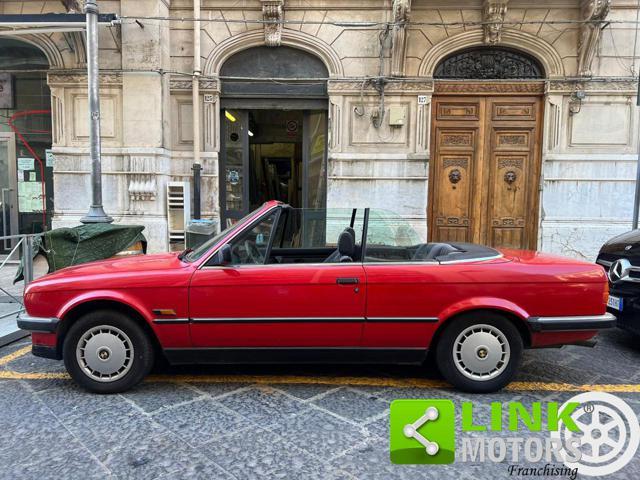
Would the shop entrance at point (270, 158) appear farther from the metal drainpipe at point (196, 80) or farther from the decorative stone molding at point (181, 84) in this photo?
the decorative stone molding at point (181, 84)

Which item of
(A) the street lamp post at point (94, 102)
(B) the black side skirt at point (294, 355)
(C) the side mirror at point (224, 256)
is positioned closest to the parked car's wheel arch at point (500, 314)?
(B) the black side skirt at point (294, 355)

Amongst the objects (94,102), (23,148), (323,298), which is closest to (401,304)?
(323,298)

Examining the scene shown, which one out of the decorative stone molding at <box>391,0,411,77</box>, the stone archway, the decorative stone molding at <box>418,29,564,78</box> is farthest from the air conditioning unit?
the decorative stone molding at <box>418,29,564,78</box>

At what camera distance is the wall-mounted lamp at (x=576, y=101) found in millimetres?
9031

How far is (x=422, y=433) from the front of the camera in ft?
9.76

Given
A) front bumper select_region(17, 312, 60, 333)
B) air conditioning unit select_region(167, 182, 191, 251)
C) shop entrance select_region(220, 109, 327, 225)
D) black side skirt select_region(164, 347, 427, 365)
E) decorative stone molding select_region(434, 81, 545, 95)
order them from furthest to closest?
shop entrance select_region(220, 109, 327, 225) < decorative stone molding select_region(434, 81, 545, 95) < air conditioning unit select_region(167, 182, 191, 251) < black side skirt select_region(164, 347, 427, 365) < front bumper select_region(17, 312, 60, 333)

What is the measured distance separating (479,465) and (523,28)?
8.84 m

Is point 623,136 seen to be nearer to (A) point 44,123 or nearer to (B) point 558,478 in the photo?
(B) point 558,478

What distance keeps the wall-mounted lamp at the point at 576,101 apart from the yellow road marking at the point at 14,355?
970 cm

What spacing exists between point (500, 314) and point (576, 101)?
23.7ft

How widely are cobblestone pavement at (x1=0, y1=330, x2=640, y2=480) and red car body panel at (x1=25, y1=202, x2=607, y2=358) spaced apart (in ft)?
1.49

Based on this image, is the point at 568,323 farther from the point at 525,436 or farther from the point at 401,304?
the point at 401,304

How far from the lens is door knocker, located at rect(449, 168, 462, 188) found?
9.54 meters

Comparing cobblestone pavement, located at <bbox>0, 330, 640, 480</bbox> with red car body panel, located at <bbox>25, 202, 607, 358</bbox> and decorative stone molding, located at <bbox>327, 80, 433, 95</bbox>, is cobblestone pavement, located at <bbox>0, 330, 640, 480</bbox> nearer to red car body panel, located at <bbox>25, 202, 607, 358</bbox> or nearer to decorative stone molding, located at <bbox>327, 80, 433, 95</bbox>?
red car body panel, located at <bbox>25, 202, 607, 358</bbox>
